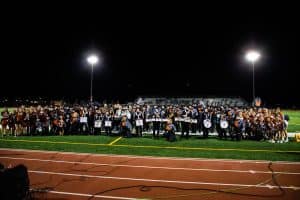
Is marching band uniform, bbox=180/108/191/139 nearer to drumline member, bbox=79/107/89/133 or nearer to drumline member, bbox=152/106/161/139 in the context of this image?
drumline member, bbox=152/106/161/139

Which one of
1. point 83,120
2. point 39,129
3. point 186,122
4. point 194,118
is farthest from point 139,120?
point 39,129

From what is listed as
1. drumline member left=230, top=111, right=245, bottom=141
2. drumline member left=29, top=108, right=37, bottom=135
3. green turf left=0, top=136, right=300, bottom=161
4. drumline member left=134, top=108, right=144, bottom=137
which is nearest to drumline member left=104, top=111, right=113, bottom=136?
green turf left=0, top=136, right=300, bottom=161

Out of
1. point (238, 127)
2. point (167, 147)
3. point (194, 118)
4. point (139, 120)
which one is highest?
point (194, 118)

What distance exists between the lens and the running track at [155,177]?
26.4ft

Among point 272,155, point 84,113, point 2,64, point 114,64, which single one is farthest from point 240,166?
point 2,64

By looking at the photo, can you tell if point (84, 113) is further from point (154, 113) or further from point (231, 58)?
point (231, 58)

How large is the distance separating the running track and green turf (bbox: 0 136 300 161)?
3.36 ft

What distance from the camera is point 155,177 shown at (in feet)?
31.5

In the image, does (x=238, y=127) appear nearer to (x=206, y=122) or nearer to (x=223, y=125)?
(x=223, y=125)

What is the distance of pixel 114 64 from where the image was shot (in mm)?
63344

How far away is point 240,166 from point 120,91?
49505 mm

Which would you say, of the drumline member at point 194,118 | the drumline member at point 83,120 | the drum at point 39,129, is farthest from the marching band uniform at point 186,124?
the drum at point 39,129

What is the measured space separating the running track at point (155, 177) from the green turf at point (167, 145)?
1.02 meters

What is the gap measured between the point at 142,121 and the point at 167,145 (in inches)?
134
